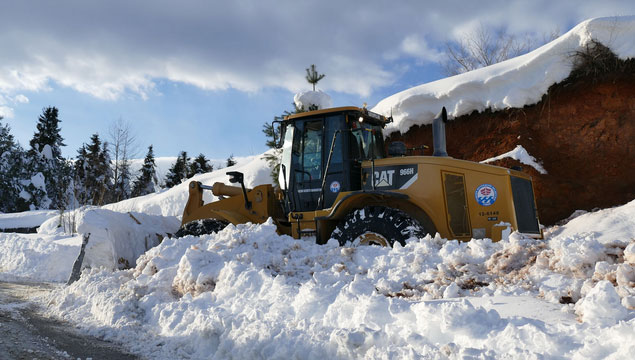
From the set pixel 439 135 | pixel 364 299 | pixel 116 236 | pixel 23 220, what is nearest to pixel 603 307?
pixel 364 299

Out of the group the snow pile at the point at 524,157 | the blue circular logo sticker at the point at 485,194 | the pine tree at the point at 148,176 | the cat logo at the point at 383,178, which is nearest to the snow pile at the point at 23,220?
the pine tree at the point at 148,176

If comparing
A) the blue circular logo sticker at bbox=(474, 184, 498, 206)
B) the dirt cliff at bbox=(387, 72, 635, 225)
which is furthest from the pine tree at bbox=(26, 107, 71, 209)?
the blue circular logo sticker at bbox=(474, 184, 498, 206)

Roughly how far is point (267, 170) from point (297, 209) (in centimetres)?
1473

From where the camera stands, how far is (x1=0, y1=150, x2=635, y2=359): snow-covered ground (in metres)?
3.12

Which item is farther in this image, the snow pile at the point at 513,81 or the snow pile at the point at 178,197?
the snow pile at the point at 178,197

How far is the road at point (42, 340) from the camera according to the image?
12.8 ft

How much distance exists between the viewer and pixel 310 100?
17531mm

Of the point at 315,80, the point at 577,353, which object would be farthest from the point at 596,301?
the point at 315,80

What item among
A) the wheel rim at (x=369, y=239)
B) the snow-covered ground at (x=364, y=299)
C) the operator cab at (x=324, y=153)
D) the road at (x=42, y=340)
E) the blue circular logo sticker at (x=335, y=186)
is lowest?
the road at (x=42, y=340)

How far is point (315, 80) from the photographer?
1895cm

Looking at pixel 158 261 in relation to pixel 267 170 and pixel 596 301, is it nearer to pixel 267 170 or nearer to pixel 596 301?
pixel 596 301

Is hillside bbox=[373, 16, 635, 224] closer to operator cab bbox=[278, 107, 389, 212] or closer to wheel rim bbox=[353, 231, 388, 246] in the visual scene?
operator cab bbox=[278, 107, 389, 212]

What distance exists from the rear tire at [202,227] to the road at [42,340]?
307cm

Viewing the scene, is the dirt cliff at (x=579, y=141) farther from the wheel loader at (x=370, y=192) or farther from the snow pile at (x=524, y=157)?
the wheel loader at (x=370, y=192)
